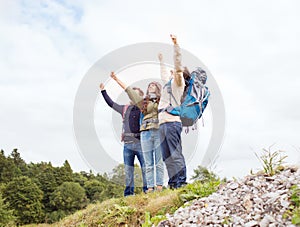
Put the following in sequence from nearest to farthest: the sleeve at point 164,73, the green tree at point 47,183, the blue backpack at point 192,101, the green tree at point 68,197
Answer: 1. the blue backpack at point 192,101
2. the sleeve at point 164,73
3. the green tree at point 68,197
4. the green tree at point 47,183

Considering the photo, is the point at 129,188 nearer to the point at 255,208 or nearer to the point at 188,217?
the point at 188,217

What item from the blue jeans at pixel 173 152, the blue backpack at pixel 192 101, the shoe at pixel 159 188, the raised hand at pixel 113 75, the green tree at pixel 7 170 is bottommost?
the shoe at pixel 159 188

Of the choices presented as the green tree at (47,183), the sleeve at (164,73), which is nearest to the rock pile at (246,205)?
the sleeve at (164,73)

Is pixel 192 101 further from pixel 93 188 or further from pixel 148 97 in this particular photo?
pixel 93 188

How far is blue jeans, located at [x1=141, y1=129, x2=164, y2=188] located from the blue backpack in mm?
697

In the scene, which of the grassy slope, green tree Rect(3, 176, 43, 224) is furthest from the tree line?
the grassy slope

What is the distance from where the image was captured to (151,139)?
24.0 feet

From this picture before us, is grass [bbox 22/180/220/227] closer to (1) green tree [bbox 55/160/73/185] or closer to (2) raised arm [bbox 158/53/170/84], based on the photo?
(2) raised arm [bbox 158/53/170/84]

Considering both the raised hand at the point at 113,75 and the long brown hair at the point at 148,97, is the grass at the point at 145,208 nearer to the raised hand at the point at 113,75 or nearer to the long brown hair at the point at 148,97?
the long brown hair at the point at 148,97

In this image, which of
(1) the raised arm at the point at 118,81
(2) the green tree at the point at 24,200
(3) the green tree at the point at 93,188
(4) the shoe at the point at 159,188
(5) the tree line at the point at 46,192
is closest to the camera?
(4) the shoe at the point at 159,188

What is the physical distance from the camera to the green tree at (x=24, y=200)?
33.8 meters

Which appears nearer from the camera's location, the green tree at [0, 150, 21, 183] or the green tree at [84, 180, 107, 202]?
the green tree at [84, 180, 107, 202]

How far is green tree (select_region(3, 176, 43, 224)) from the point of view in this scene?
111ft

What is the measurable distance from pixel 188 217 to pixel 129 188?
10.7 ft
